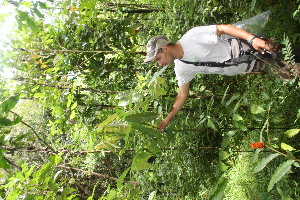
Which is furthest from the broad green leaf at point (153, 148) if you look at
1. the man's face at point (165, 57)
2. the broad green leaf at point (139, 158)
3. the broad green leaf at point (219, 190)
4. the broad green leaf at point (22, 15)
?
the broad green leaf at point (22, 15)

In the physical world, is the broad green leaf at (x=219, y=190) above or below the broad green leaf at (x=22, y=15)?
below

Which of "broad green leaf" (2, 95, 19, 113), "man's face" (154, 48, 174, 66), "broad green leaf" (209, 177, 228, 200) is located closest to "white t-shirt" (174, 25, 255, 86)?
"man's face" (154, 48, 174, 66)

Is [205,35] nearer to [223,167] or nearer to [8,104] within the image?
[223,167]

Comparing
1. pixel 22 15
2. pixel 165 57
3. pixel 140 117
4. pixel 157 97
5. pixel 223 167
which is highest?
pixel 22 15

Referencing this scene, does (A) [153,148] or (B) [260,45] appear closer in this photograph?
(A) [153,148]

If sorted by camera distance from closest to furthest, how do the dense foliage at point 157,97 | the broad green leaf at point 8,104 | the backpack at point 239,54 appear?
1. the broad green leaf at point 8,104
2. the backpack at point 239,54
3. the dense foliage at point 157,97

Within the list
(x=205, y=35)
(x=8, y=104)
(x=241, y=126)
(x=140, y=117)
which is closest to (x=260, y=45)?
(x=205, y=35)

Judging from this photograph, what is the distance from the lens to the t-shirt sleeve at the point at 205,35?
1.98m

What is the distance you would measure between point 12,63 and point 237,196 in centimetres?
271

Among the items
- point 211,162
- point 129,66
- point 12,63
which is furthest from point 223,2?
point 12,63

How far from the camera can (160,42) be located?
1979 millimetres

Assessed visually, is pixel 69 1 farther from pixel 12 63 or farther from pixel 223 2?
pixel 223 2

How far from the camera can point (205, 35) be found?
6.58 ft

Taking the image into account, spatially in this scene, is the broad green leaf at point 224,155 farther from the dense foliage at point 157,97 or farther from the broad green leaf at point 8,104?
the broad green leaf at point 8,104
